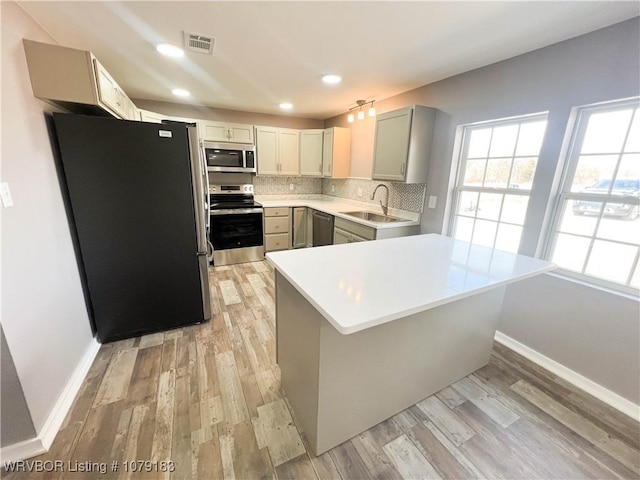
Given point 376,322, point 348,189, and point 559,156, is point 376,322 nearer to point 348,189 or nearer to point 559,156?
point 559,156

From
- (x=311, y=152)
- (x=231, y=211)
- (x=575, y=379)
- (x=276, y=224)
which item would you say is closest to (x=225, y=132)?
(x=231, y=211)

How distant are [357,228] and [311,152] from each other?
198cm

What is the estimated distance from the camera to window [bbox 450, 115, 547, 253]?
2.13 m

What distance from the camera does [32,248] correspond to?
1.40m

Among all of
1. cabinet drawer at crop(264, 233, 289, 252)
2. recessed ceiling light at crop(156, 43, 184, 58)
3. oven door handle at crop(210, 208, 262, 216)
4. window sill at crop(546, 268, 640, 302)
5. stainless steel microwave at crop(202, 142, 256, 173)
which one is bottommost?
cabinet drawer at crop(264, 233, 289, 252)

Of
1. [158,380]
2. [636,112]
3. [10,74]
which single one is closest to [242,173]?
[10,74]

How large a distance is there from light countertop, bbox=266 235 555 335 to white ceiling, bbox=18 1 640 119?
1.43 m

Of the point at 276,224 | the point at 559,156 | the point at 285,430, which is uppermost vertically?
the point at 559,156

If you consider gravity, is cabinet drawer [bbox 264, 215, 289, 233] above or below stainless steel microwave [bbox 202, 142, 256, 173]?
below

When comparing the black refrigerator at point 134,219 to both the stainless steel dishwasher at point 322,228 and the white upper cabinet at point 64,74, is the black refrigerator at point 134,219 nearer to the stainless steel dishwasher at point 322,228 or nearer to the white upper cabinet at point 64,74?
the white upper cabinet at point 64,74

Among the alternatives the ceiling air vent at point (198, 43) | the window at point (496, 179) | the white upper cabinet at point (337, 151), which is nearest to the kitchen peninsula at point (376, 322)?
the window at point (496, 179)

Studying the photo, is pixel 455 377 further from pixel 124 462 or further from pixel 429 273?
pixel 124 462

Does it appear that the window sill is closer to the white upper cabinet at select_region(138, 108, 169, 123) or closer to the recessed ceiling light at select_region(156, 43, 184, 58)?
the recessed ceiling light at select_region(156, 43, 184, 58)

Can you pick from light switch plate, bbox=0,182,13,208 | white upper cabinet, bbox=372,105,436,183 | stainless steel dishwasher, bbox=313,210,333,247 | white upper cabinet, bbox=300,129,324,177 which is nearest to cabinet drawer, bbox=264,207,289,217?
stainless steel dishwasher, bbox=313,210,333,247
